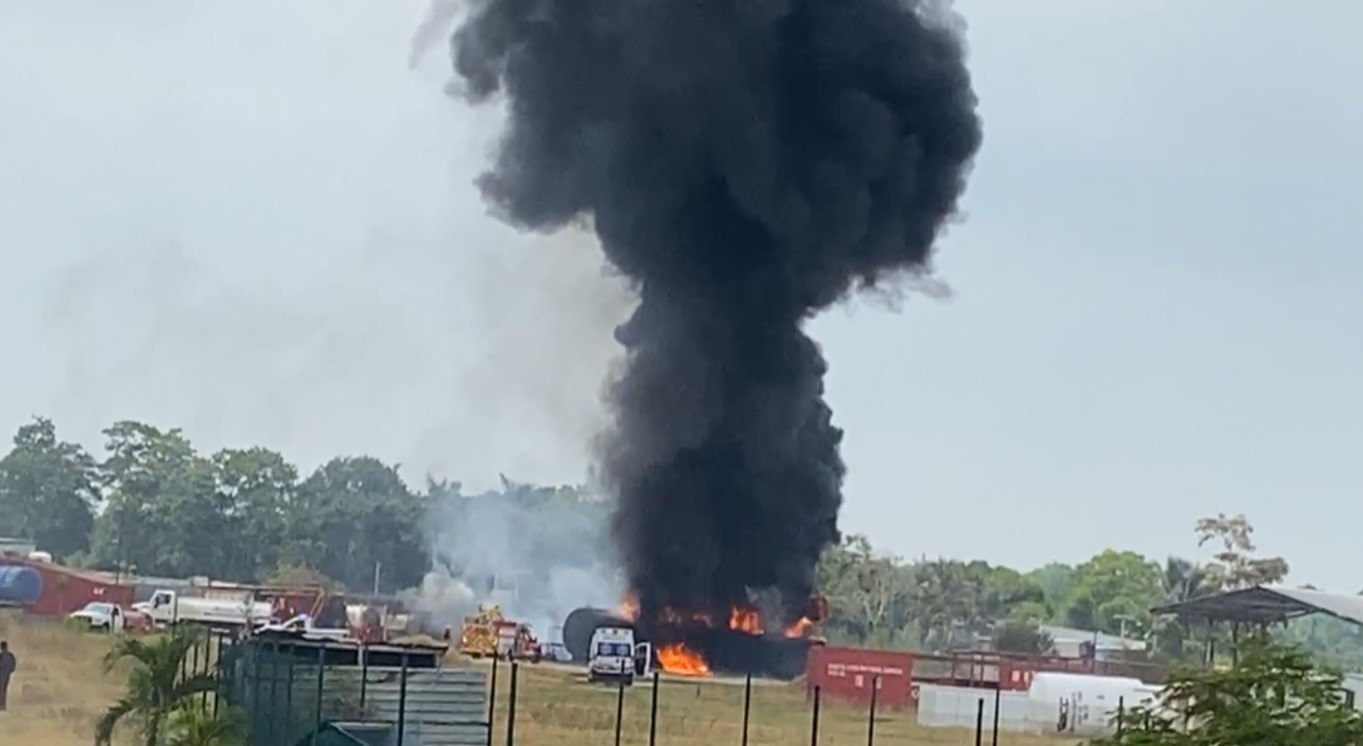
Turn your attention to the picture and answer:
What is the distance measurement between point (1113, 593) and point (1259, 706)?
9500 centimetres

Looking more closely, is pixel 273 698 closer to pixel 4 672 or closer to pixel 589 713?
pixel 4 672

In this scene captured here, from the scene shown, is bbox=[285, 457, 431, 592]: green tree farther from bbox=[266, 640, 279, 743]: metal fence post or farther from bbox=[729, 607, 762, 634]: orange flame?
bbox=[266, 640, 279, 743]: metal fence post

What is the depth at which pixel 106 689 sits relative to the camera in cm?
3653

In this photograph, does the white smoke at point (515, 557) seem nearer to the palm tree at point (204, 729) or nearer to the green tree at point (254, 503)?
the green tree at point (254, 503)

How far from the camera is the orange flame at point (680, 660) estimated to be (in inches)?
1908

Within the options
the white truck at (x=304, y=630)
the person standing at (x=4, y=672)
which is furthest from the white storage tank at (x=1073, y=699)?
the person standing at (x=4, y=672)

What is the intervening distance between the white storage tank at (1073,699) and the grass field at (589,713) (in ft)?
8.78

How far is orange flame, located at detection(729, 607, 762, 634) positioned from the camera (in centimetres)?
4975

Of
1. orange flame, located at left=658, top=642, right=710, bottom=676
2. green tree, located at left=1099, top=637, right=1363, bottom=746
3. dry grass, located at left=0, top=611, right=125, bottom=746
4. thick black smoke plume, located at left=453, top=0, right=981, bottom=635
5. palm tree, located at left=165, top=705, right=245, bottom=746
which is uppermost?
thick black smoke plume, located at left=453, top=0, right=981, bottom=635

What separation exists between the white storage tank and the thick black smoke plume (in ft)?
29.2

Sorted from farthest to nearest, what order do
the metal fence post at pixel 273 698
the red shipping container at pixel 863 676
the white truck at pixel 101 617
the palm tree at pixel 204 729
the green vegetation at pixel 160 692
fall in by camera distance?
the white truck at pixel 101 617
the red shipping container at pixel 863 676
the green vegetation at pixel 160 692
the metal fence post at pixel 273 698
the palm tree at pixel 204 729

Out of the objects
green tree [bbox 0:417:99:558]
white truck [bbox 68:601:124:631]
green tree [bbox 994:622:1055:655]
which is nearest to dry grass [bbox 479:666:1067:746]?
white truck [bbox 68:601:124:631]

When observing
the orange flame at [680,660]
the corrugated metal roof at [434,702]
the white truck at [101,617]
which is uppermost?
the corrugated metal roof at [434,702]

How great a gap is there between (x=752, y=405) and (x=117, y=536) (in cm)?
5731
